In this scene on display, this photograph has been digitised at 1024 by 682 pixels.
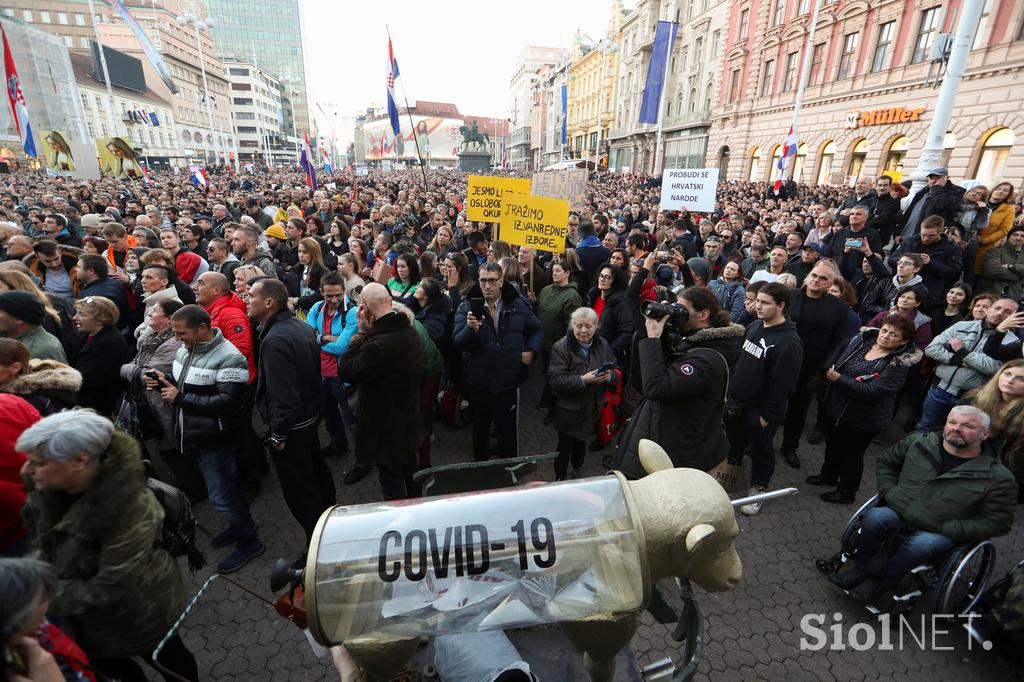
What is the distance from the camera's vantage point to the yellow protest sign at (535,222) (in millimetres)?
5859

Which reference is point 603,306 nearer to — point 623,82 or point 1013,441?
point 1013,441

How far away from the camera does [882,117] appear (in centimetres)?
2223

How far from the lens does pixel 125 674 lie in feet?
7.89

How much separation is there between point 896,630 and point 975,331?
290cm

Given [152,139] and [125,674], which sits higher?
[152,139]

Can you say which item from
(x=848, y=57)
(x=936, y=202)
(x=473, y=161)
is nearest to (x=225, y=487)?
(x=936, y=202)

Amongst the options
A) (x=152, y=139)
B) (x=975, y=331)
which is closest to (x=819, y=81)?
(x=975, y=331)

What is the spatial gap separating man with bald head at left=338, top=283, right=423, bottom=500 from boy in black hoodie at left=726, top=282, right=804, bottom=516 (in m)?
2.65

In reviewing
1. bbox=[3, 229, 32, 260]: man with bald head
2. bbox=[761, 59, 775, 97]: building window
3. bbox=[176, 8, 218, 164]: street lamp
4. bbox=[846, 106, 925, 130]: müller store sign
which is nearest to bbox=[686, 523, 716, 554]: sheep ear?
bbox=[3, 229, 32, 260]: man with bald head

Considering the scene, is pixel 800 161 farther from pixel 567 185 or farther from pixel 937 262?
pixel 937 262

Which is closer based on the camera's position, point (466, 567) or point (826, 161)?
point (466, 567)

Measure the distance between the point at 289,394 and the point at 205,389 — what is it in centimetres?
57

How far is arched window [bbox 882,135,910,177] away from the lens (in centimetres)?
2162

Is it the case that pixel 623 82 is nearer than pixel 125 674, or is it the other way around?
pixel 125 674
